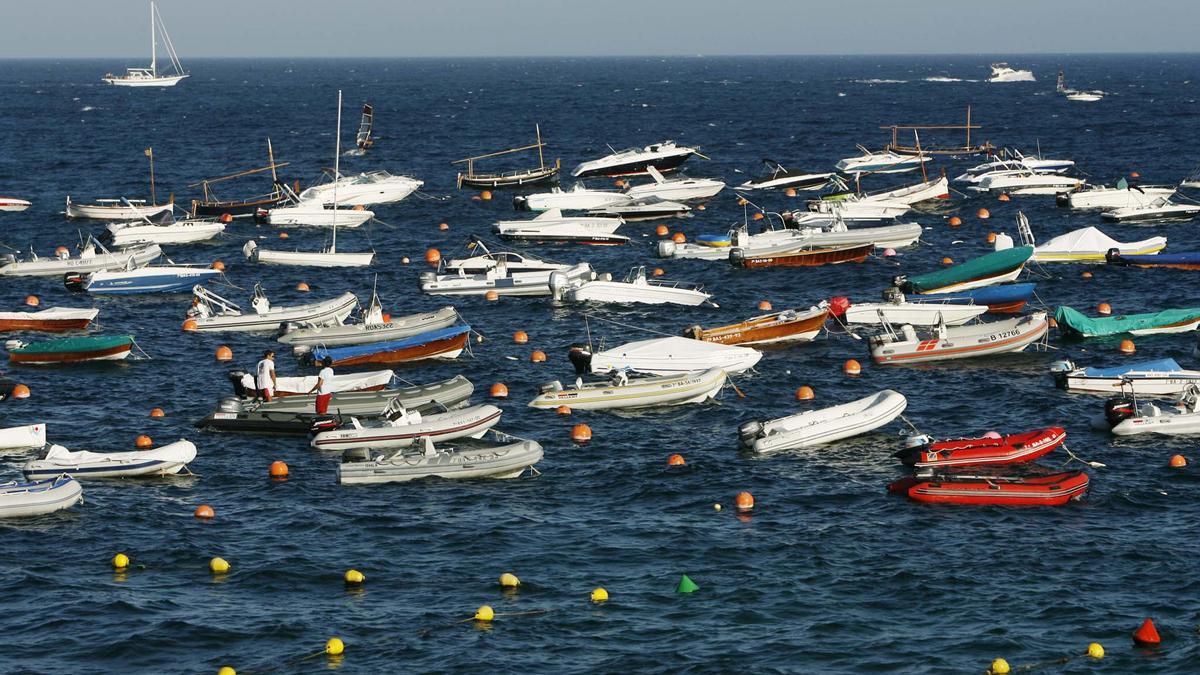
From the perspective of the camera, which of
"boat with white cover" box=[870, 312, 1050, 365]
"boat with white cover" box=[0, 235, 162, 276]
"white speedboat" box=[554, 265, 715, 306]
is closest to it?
"boat with white cover" box=[870, 312, 1050, 365]

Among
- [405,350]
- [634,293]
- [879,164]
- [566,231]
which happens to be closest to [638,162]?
[879,164]

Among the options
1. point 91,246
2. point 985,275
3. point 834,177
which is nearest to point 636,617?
point 985,275

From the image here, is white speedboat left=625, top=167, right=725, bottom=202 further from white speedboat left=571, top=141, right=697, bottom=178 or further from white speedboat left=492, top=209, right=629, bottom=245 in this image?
white speedboat left=492, top=209, right=629, bottom=245

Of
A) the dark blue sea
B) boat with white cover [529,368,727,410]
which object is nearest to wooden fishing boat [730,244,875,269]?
the dark blue sea

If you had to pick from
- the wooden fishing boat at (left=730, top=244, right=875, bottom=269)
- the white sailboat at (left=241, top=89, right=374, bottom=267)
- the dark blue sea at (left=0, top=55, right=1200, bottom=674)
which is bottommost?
the dark blue sea at (left=0, top=55, right=1200, bottom=674)

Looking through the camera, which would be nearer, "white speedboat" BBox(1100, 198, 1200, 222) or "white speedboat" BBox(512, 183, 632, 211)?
"white speedboat" BBox(1100, 198, 1200, 222)

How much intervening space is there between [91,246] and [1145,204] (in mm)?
63948

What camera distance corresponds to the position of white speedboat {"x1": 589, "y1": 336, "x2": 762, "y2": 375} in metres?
58.3

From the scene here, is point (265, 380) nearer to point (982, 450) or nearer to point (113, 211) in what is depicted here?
point (982, 450)

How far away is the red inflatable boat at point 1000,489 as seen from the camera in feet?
145

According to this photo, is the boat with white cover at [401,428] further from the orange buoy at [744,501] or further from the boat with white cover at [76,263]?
the boat with white cover at [76,263]

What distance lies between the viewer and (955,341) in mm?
61875

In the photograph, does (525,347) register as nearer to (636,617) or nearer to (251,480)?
(251,480)

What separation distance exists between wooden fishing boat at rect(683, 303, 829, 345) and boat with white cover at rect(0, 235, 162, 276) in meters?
32.7
